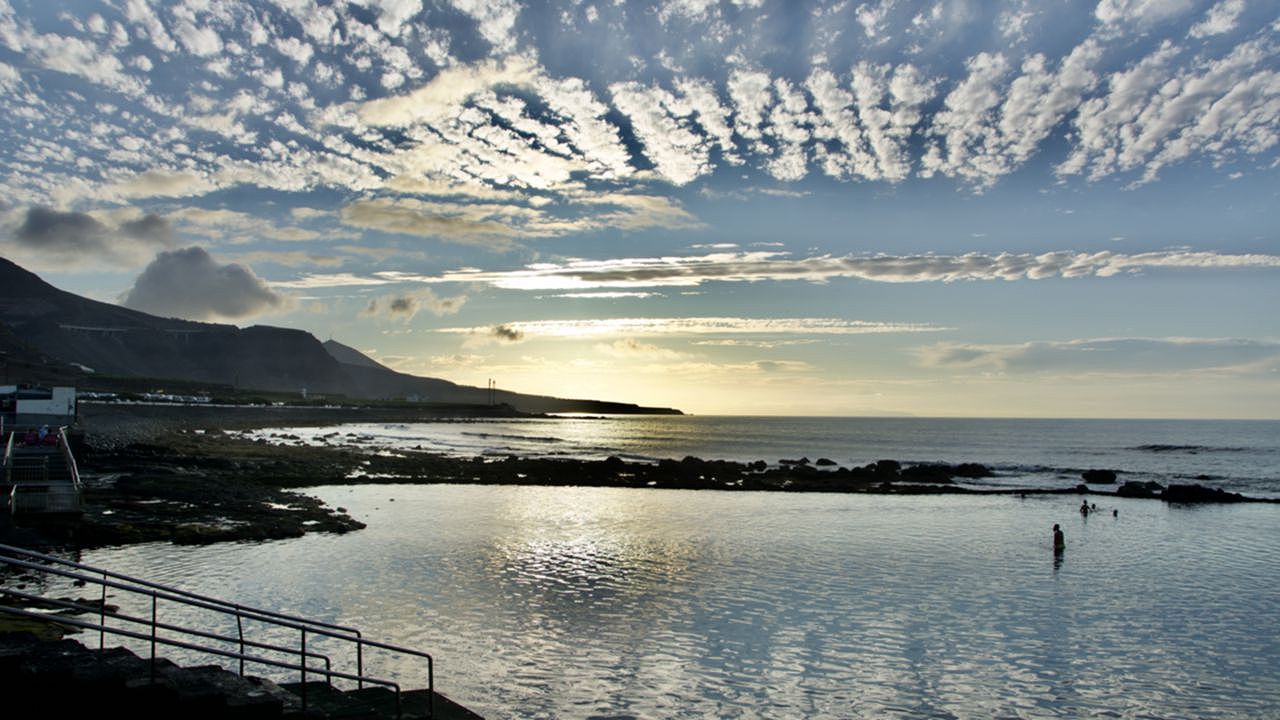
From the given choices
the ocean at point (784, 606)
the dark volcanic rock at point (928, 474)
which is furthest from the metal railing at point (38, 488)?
the dark volcanic rock at point (928, 474)

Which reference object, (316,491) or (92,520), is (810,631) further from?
(316,491)

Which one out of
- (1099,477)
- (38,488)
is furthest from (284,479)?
(1099,477)

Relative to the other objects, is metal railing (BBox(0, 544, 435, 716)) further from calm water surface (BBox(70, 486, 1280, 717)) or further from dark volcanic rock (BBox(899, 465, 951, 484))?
dark volcanic rock (BBox(899, 465, 951, 484))

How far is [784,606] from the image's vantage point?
2244 centimetres

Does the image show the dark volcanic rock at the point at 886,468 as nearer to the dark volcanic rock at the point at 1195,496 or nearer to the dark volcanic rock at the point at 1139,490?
the dark volcanic rock at the point at 1139,490

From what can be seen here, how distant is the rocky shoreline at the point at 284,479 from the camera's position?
104ft

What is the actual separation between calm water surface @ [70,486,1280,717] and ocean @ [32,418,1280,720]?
3.6 inches

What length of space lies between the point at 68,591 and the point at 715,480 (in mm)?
50350

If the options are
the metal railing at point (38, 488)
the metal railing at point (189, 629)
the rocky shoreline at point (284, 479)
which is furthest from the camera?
the rocky shoreline at point (284, 479)

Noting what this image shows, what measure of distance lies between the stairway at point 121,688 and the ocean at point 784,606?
5071 mm

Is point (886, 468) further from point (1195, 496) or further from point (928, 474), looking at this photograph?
point (1195, 496)

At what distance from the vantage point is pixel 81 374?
7141 inches

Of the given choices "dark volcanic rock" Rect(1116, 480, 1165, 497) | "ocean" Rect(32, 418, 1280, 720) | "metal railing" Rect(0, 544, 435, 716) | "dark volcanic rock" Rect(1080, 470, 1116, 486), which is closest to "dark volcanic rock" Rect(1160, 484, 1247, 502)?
"dark volcanic rock" Rect(1116, 480, 1165, 497)

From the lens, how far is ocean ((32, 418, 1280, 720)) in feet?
52.3
